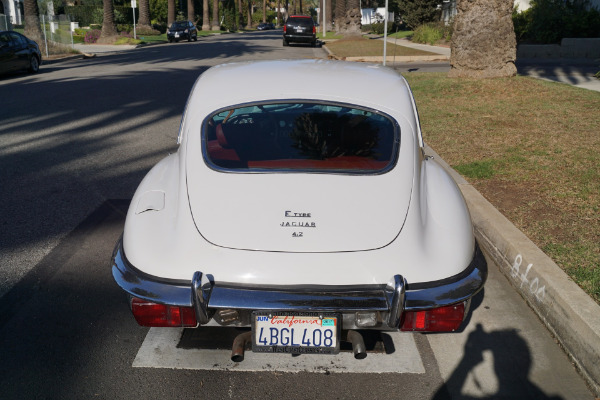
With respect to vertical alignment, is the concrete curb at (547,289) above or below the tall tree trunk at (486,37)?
below

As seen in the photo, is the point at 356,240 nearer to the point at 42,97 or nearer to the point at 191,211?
the point at 191,211

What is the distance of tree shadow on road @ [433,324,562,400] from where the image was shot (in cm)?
307

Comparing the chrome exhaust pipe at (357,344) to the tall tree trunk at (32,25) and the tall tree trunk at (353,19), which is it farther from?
the tall tree trunk at (353,19)

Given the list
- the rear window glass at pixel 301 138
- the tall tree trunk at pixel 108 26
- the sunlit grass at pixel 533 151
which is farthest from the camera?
the tall tree trunk at pixel 108 26

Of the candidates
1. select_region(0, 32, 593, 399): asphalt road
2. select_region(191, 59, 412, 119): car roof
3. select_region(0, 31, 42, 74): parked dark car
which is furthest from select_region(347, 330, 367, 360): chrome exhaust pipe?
select_region(0, 31, 42, 74): parked dark car

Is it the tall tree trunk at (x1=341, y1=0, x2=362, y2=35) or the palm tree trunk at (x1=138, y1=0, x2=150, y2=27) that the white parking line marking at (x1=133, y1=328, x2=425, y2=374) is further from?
the palm tree trunk at (x1=138, y1=0, x2=150, y2=27)

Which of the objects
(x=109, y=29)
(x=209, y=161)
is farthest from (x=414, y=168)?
(x=109, y=29)

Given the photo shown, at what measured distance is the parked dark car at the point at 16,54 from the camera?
17797mm

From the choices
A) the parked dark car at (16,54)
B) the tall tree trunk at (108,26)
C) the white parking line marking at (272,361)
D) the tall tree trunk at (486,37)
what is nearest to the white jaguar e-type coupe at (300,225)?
the white parking line marking at (272,361)

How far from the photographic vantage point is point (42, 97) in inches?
527

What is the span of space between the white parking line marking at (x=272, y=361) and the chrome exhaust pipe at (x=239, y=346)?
0.30 m

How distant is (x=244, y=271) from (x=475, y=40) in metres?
11.2

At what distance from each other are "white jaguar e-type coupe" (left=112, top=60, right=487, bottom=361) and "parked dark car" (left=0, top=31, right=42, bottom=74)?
54.2 ft

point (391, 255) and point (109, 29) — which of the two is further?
point (109, 29)
